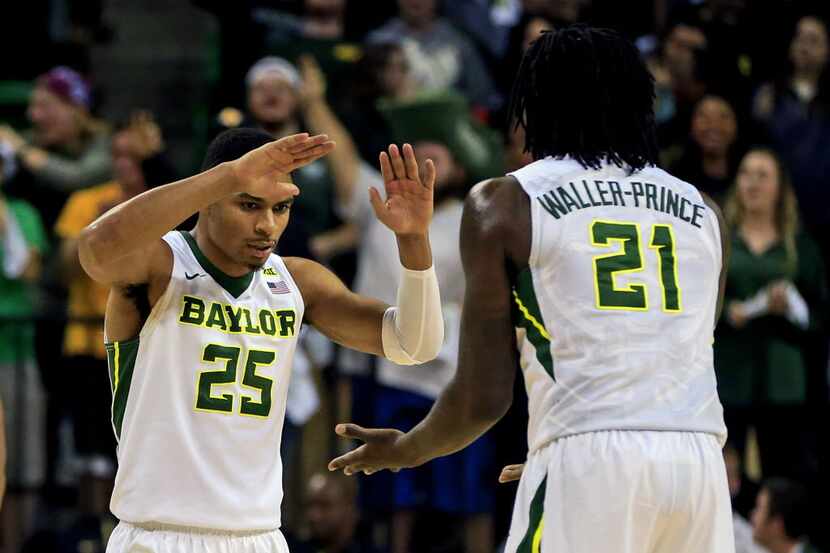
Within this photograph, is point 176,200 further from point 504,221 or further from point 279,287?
point 504,221

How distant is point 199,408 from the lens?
4969mm

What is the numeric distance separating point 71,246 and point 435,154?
7.32 feet

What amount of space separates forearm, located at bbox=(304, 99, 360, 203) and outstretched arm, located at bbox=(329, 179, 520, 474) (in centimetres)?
488

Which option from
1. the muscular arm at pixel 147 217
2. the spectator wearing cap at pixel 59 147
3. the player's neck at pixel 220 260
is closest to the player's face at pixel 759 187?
the spectator wearing cap at pixel 59 147

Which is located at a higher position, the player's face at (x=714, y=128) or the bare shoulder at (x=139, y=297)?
the player's face at (x=714, y=128)

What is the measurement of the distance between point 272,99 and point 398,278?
1.36 meters

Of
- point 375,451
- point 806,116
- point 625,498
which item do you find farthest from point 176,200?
point 806,116

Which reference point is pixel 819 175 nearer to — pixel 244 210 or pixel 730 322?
pixel 730 322

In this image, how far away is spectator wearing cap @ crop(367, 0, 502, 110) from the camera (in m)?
11.0

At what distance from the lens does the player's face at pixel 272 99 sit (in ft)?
31.2

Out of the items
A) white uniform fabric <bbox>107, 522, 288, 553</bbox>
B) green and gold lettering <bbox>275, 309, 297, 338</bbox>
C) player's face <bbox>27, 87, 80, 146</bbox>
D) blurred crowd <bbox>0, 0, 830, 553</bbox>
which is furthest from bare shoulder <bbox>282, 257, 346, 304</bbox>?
player's face <bbox>27, 87, 80, 146</bbox>

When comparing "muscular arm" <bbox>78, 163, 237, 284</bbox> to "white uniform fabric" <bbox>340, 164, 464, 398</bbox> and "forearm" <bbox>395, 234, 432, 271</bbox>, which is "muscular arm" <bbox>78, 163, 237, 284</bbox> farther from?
"white uniform fabric" <bbox>340, 164, 464, 398</bbox>

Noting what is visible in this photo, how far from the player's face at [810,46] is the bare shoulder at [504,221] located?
6973mm

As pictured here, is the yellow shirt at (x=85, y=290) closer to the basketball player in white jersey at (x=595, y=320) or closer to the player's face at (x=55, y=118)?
the player's face at (x=55, y=118)
